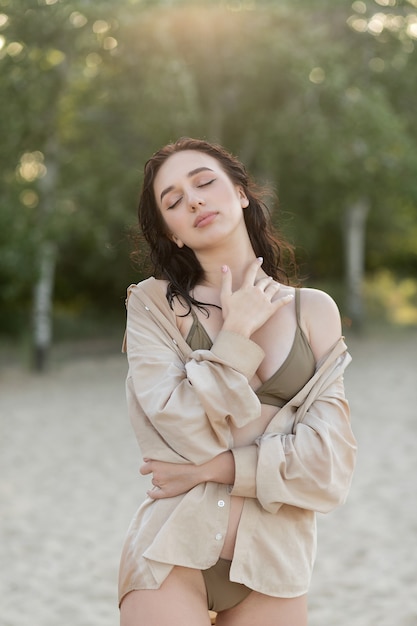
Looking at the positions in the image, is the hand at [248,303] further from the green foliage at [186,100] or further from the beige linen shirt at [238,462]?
the green foliage at [186,100]

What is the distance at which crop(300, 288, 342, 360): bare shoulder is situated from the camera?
208cm

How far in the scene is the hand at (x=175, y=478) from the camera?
1970 millimetres

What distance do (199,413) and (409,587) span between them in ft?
11.8

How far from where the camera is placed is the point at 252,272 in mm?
2119

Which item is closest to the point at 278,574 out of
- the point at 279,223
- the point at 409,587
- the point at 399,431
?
the point at 279,223

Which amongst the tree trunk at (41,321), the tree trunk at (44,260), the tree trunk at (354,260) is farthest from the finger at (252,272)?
the tree trunk at (354,260)

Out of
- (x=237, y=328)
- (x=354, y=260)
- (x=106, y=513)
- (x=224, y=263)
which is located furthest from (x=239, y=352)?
(x=354, y=260)

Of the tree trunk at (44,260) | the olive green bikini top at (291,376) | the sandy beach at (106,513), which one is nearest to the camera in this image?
the olive green bikini top at (291,376)

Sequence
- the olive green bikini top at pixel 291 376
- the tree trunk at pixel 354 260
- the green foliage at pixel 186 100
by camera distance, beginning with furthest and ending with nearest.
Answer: the tree trunk at pixel 354 260, the green foliage at pixel 186 100, the olive green bikini top at pixel 291 376

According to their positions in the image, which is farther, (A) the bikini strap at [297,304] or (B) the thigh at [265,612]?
(A) the bikini strap at [297,304]

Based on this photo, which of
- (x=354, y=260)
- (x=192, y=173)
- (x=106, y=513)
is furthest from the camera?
(x=354, y=260)

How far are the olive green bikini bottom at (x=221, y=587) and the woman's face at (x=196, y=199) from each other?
747 mm

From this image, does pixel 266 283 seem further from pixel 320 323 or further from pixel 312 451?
pixel 312 451

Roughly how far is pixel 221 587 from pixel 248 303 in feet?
2.08
